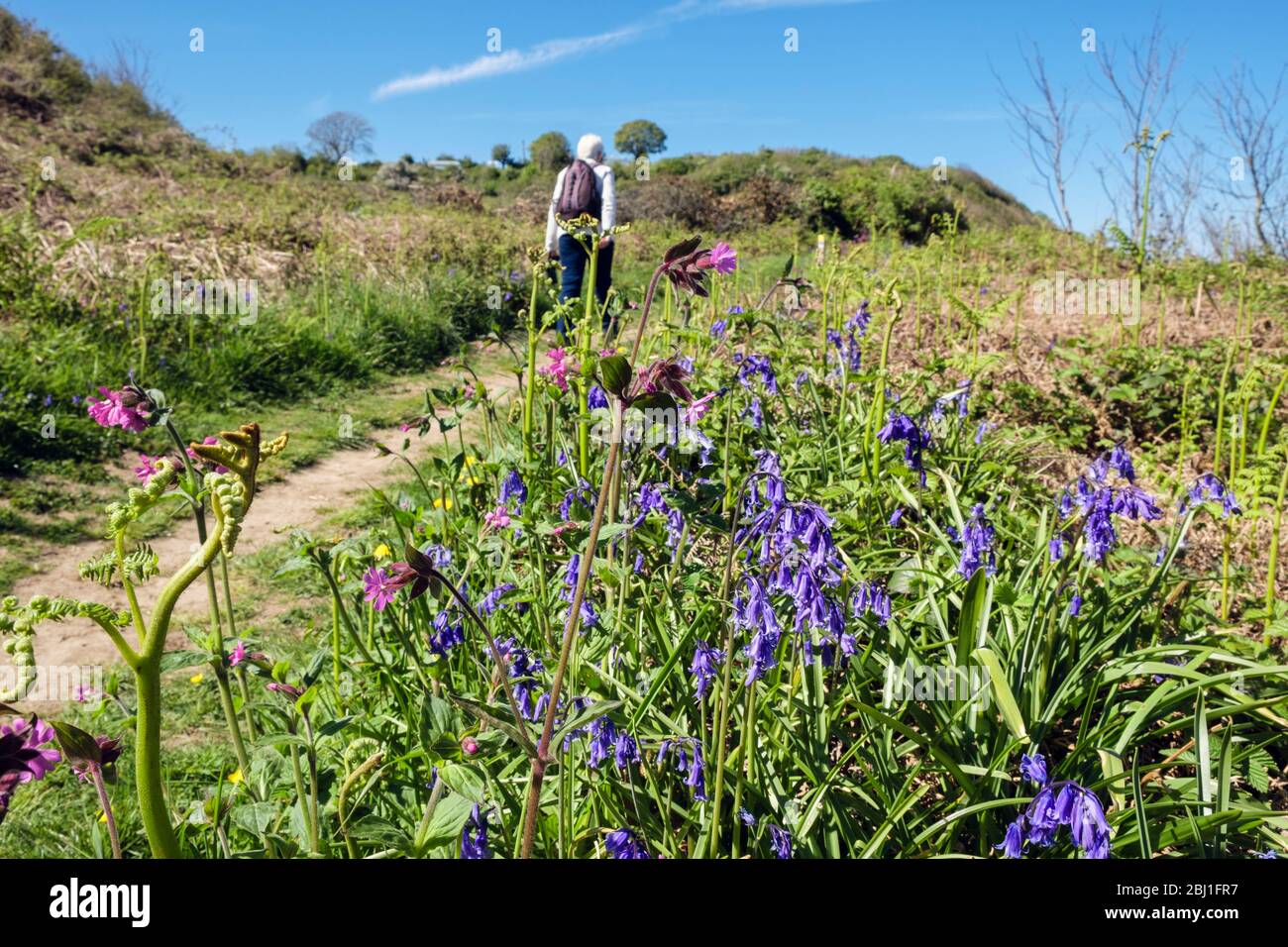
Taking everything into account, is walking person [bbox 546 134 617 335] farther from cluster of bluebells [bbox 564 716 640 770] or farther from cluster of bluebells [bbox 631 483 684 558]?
cluster of bluebells [bbox 564 716 640 770]

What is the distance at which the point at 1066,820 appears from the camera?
4.82 feet

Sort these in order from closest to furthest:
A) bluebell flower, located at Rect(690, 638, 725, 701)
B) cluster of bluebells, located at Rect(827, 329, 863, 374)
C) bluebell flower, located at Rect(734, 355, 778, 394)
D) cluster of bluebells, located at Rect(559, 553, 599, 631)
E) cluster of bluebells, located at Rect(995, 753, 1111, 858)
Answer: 1. cluster of bluebells, located at Rect(995, 753, 1111, 858)
2. bluebell flower, located at Rect(690, 638, 725, 701)
3. cluster of bluebells, located at Rect(559, 553, 599, 631)
4. bluebell flower, located at Rect(734, 355, 778, 394)
5. cluster of bluebells, located at Rect(827, 329, 863, 374)

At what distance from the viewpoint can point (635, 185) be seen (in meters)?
27.8

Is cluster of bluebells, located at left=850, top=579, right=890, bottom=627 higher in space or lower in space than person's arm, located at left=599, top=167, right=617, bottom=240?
lower

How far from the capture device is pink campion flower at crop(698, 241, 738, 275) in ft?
4.74

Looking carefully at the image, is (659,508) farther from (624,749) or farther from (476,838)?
(476,838)

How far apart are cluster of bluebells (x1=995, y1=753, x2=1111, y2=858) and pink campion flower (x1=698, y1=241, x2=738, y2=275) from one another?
1076 millimetres

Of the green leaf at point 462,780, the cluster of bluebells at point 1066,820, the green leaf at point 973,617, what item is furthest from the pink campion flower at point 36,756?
the green leaf at point 973,617

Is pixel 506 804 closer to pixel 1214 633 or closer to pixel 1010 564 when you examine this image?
pixel 1010 564

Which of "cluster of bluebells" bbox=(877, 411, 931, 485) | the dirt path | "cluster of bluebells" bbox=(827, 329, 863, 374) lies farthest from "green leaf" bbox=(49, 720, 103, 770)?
"cluster of bluebells" bbox=(827, 329, 863, 374)

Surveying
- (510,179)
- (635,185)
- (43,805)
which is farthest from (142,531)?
(510,179)

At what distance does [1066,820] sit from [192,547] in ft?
13.2

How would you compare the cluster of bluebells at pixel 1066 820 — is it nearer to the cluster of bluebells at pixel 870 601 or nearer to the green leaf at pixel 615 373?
the cluster of bluebells at pixel 870 601

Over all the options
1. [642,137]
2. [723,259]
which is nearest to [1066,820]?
[723,259]
